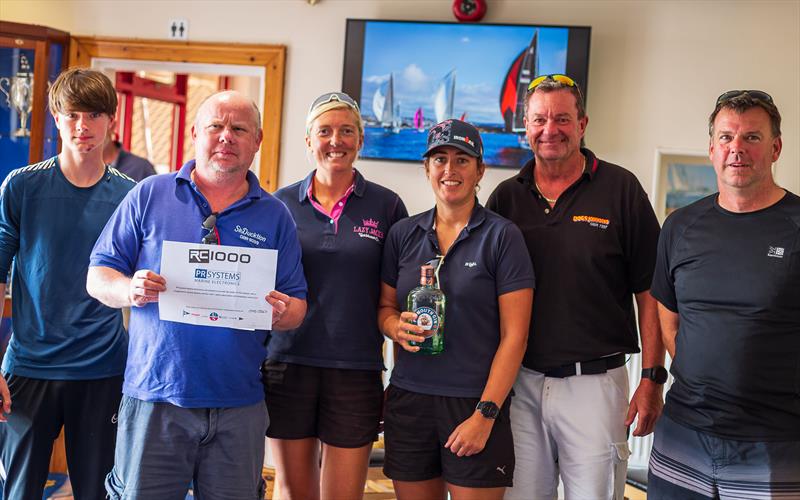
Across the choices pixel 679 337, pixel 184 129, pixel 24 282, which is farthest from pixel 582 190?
pixel 184 129

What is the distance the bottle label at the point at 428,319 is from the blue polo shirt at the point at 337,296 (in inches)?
13.0

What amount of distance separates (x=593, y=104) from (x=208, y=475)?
10.3 ft

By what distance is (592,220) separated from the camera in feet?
7.74

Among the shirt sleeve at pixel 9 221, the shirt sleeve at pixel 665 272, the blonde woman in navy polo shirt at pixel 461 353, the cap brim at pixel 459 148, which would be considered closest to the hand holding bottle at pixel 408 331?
the blonde woman in navy polo shirt at pixel 461 353

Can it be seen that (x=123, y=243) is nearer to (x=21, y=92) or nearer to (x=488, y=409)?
(x=488, y=409)

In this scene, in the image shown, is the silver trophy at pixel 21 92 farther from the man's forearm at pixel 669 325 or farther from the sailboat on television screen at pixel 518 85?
the man's forearm at pixel 669 325

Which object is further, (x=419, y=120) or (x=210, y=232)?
(x=419, y=120)

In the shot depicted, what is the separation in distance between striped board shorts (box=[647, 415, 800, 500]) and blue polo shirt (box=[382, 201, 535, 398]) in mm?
557

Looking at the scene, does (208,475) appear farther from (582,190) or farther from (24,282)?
(582,190)

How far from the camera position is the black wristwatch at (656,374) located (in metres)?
2.38

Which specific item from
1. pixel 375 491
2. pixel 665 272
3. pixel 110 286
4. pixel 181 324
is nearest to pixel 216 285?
pixel 181 324

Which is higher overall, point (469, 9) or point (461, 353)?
point (469, 9)

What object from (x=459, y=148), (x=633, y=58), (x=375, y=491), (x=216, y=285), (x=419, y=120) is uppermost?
(x=633, y=58)

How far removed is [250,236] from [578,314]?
3.37 ft
